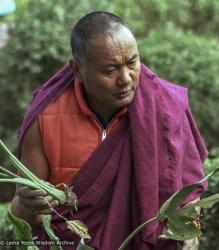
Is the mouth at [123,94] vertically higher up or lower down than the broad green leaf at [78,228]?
higher up

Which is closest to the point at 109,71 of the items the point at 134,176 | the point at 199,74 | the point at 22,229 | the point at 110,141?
the point at 110,141

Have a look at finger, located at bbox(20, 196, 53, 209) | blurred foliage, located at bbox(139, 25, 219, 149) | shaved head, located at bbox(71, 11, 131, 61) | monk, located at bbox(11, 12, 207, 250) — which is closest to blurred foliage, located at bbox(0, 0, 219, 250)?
blurred foliage, located at bbox(139, 25, 219, 149)

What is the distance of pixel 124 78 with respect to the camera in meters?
2.85

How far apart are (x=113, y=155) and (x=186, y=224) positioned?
1.79 feet

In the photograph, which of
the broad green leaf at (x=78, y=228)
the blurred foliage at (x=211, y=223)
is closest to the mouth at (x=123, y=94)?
the broad green leaf at (x=78, y=228)

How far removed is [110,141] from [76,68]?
0.30 m

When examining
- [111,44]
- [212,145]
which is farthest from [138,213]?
[212,145]

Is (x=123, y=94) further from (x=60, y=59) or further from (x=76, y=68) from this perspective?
(x=60, y=59)

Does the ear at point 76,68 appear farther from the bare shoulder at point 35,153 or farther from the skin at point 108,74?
the bare shoulder at point 35,153

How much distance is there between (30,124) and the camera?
306 cm

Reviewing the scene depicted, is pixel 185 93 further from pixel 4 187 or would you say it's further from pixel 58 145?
pixel 4 187

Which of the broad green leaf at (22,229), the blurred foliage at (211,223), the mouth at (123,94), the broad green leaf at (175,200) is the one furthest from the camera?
the blurred foliage at (211,223)

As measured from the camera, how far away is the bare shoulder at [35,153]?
3.05 meters

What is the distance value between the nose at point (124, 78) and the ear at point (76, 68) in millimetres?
215
